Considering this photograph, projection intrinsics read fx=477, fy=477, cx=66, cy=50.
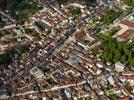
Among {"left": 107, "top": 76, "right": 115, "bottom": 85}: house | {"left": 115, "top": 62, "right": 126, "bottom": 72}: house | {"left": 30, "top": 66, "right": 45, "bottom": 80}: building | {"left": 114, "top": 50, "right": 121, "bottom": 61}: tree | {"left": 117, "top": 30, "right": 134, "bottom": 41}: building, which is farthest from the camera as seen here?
{"left": 117, "top": 30, "right": 134, "bottom": 41}: building

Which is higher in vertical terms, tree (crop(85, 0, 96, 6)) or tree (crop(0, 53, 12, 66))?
tree (crop(85, 0, 96, 6))

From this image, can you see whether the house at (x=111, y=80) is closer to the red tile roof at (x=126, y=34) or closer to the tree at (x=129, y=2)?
the red tile roof at (x=126, y=34)

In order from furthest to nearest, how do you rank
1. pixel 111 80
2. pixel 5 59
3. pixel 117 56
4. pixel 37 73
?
pixel 5 59 → pixel 117 56 → pixel 37 73 → pixel 111 80

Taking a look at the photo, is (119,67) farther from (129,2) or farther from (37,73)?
(129,2)

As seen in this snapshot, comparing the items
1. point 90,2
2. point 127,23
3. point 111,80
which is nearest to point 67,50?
point 111,80

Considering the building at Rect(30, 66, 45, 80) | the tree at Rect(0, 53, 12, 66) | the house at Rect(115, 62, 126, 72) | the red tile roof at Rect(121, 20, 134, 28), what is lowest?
the tree at Rect(0, 53, 12, 66)

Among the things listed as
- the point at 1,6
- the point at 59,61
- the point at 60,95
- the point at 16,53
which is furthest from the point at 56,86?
A: the point at 1,6

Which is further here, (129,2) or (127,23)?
(129,2)

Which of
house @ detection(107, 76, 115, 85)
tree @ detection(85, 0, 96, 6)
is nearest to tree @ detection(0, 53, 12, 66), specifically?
house @ detection(107, 76, 115, 85)

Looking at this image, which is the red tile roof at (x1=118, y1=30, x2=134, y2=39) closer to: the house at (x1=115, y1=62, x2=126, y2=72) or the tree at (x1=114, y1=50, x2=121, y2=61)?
the tree at (x1=114, y1=50, x2=121, y2=61)

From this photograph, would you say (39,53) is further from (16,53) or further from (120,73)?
(120,73)

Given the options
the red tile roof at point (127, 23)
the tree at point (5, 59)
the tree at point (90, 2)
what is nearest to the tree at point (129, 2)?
the tree at point (90, 2)
